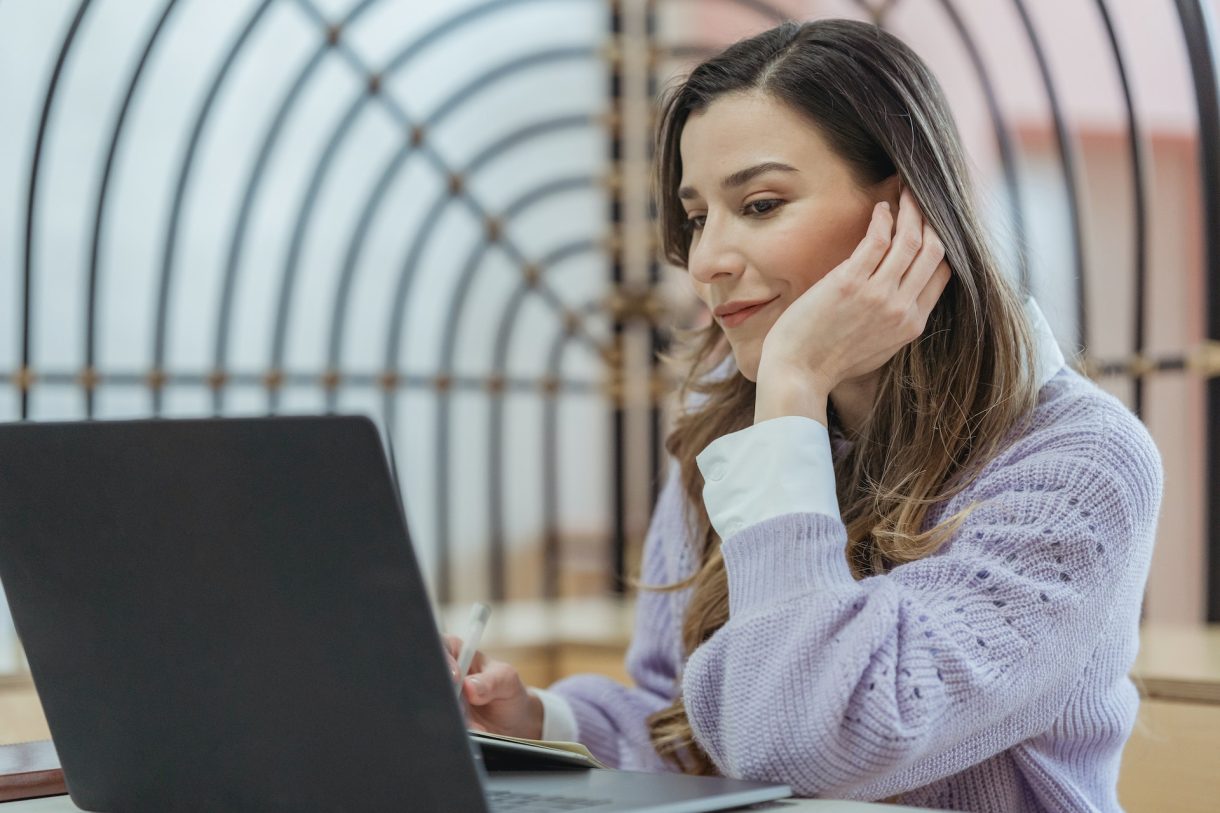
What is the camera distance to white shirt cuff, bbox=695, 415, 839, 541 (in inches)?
44.2

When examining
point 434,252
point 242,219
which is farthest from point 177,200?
point 434,252

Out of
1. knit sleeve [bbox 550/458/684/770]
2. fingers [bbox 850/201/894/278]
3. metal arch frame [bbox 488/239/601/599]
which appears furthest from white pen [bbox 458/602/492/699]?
metal arch frame [bbox 488/239/601/599]

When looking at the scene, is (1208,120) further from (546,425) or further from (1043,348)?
(546,425)

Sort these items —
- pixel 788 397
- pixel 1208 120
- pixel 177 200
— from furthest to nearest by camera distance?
pixel 177 200 < pixel 1208 120 < pixel 788 397

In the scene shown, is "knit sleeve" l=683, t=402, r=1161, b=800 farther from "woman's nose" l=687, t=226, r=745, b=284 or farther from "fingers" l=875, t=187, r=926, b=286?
"woman's nose" l=687, t=226, r=745, b=284

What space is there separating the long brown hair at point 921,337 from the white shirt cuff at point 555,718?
96 millimetres

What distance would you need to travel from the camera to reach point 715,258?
1.34 metres

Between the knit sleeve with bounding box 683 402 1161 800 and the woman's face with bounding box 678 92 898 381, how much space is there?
273 mm

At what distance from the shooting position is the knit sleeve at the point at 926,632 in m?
1.03

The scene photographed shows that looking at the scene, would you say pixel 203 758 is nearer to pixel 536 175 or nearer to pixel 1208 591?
pixel 1208 591

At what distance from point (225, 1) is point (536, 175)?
988 millimetres

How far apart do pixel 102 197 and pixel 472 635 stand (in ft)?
5.32

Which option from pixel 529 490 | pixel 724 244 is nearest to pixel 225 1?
pixel 529 490

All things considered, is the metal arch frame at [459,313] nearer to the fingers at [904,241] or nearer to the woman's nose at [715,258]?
the woman's nose at [715,258]
